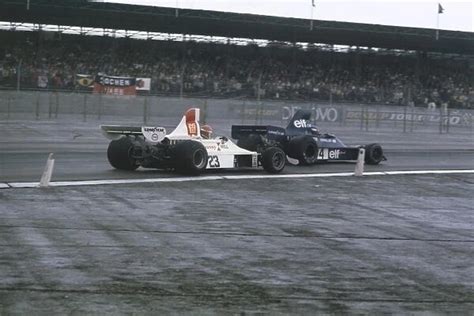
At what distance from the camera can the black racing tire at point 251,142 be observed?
57.8ft

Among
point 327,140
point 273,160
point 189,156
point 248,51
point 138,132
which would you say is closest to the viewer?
point 189,156

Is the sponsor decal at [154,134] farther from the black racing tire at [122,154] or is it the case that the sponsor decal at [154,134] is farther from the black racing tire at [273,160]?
the black racing tire at [273,160]

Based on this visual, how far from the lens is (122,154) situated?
15969 millimetres

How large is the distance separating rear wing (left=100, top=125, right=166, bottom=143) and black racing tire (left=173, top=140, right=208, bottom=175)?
18.4 inches

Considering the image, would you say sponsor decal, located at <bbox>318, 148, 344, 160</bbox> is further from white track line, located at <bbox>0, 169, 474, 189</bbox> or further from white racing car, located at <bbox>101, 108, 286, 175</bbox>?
white racing car, located at <bbox>101, 108, 286, 175</bbox>

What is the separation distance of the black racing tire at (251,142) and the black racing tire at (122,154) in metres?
2.77

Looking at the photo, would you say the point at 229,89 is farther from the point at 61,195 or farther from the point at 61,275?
the point at 61,275

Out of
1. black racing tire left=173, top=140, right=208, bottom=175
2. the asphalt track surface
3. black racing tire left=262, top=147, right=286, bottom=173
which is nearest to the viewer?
the asphalt track surface

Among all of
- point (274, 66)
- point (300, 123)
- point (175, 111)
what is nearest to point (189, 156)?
point (300, 123)

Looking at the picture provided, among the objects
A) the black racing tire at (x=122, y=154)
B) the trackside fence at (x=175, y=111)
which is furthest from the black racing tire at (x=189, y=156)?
the trackside fence at (x=175, y=111)

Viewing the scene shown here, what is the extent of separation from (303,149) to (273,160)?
2022 millimetres

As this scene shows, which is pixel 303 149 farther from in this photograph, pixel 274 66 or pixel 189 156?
pixel 274 66

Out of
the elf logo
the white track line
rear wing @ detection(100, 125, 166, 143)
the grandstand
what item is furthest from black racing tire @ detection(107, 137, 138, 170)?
the grandstand

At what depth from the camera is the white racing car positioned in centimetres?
1560
